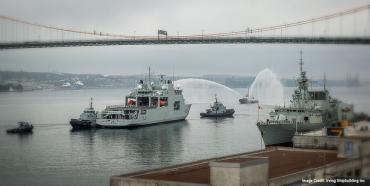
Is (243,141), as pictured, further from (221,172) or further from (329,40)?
(221,172)

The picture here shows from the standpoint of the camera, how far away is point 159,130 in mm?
65000

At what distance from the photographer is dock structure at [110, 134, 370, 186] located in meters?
16.7

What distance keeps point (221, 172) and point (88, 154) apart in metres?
27.2

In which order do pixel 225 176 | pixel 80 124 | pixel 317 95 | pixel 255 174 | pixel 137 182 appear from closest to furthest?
pixel 225 176 → pixel 255 174 → pixel 137 182 → pixel 317 95 → pixel 80 124

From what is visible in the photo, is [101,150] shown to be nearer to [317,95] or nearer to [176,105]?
[317,95]

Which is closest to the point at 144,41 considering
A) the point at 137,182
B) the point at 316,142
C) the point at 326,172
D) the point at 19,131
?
the point at 19,131

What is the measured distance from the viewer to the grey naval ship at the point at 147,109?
226 ft

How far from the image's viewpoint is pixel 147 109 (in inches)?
2825

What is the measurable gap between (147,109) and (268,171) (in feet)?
175

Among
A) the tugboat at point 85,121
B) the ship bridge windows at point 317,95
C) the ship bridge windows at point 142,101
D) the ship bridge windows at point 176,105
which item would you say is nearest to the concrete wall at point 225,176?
the ship bridge windows at point 317,95

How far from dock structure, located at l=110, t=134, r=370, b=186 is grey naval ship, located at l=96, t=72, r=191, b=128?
150 ft

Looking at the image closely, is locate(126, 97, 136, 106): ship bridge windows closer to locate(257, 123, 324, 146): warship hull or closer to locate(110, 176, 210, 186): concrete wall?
locate(257, 123, 324, 146): warship hull

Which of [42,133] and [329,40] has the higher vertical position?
[329,40]

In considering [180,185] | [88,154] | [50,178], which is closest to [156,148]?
[88,154]
